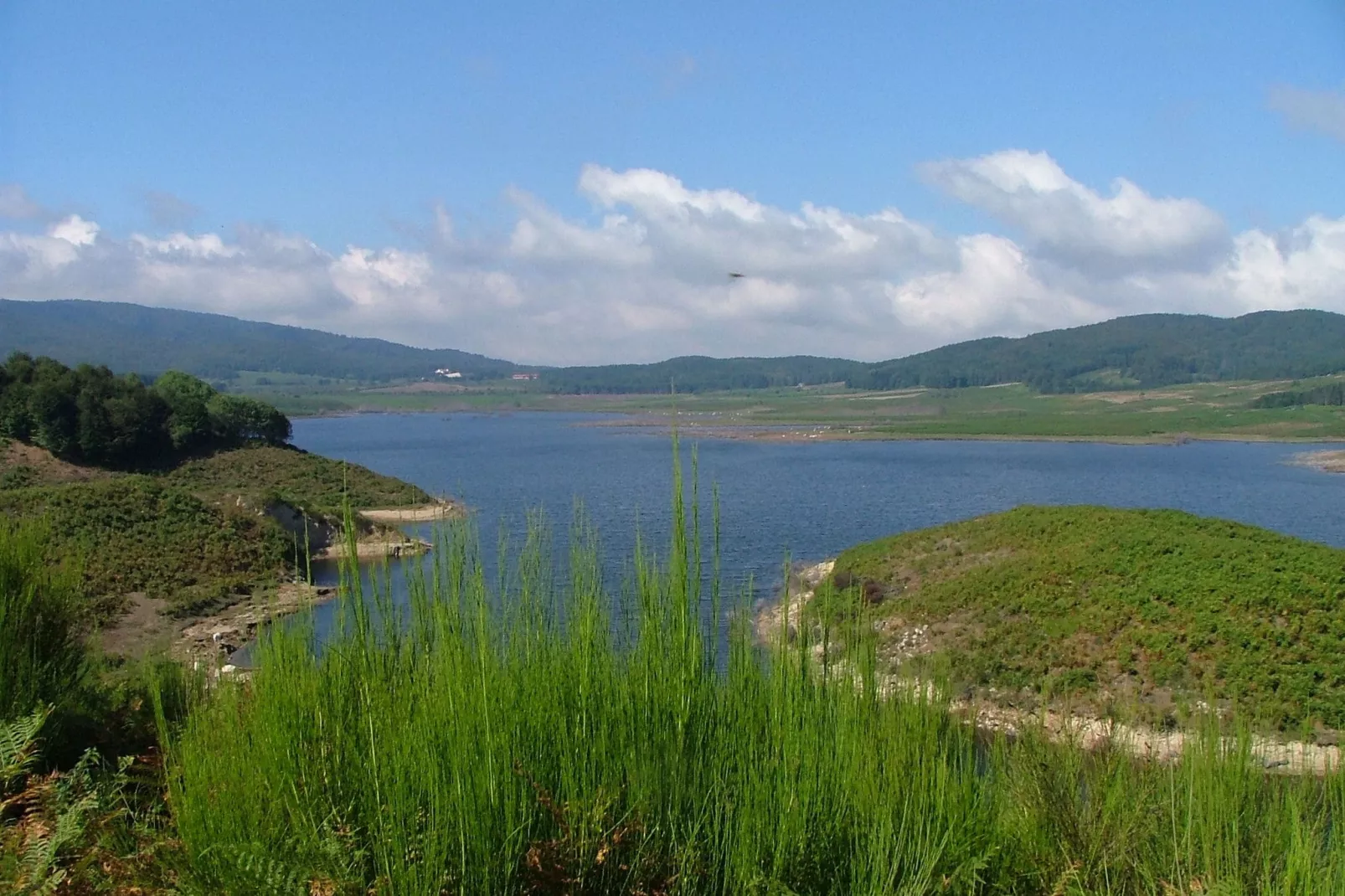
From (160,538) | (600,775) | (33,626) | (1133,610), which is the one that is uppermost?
(33,626)

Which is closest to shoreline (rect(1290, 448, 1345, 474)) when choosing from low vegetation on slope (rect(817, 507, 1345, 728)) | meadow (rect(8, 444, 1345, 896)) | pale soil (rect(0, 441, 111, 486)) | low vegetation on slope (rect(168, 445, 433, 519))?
low vegetation on slope (rect(817, 507, 1345, 728))

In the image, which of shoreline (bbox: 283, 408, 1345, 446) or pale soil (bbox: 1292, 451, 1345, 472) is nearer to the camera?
pale soil (bbox: 1292, 451, 1345, 472)

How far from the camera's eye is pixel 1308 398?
13288cm

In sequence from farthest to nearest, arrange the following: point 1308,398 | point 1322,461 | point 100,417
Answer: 1. point 1308,398
2. point 1322,461
3. point 100,417

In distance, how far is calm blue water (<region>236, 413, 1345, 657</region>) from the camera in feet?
140

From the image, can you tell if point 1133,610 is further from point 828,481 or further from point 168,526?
point 828,481

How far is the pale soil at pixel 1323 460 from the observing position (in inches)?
3103

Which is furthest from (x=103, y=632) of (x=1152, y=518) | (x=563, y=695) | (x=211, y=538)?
(x=1152, y=518)

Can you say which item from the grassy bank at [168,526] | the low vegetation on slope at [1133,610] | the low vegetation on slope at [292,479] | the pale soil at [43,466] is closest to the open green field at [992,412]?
the low vegetation on slope at [292,479]

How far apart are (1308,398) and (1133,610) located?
128974 millimetres

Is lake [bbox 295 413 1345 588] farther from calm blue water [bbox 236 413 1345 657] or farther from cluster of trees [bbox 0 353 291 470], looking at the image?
cluster of trees [bbox 0 353 291 470]

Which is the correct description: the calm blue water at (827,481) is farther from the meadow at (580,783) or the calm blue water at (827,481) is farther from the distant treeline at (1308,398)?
the distant treeline at (1308,398)

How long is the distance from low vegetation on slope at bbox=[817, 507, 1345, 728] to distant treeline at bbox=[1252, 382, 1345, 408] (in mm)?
117075

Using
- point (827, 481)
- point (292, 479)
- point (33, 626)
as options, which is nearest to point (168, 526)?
point (292, 479)
